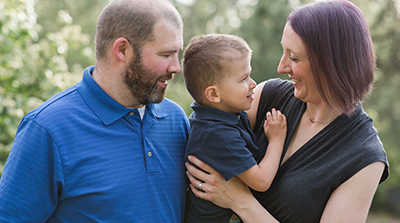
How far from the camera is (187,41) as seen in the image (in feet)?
56.0

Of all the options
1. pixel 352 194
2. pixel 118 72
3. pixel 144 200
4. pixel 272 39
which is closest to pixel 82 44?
A: pixel 118 72

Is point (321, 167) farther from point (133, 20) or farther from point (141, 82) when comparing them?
point (133, 20)

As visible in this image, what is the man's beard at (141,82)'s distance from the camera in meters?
1.91

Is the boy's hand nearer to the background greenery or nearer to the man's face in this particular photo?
the man's face

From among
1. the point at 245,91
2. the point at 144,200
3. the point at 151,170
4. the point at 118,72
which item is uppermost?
the point at 118,72

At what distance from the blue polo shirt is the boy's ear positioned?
0.33m

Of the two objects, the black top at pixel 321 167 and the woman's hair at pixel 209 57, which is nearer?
the black top at pixel 321 167

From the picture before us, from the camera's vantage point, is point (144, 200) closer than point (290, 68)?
Yes

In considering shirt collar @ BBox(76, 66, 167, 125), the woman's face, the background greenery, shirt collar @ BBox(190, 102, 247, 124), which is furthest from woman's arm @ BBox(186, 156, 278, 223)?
the background greenery

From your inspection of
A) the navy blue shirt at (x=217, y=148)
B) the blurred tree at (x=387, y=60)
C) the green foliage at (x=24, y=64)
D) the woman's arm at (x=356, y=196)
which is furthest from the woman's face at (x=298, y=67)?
the blurred tree at (x=387, y=60)

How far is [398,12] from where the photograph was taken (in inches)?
477

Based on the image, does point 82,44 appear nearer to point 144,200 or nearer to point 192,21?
point 144,200

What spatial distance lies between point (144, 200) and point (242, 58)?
3.07ft

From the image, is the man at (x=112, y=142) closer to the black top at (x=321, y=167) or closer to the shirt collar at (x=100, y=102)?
the shirt collar at (x=100, y=102)
